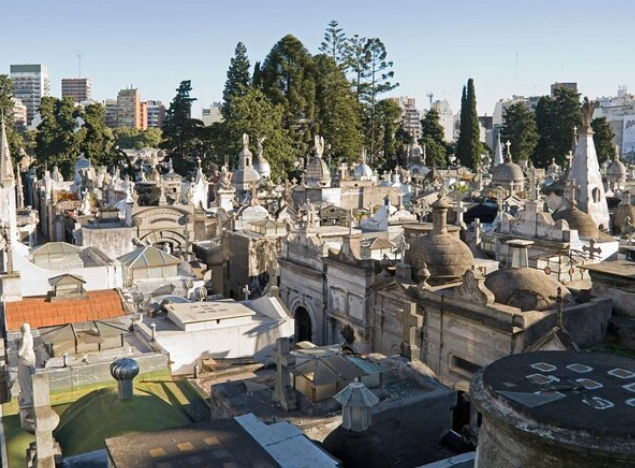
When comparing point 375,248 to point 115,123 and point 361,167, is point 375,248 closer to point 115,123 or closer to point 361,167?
point 361,167

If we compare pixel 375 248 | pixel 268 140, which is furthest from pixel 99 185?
pixel 375 248

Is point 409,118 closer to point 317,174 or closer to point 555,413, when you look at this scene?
point 317,174

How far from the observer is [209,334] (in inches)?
736

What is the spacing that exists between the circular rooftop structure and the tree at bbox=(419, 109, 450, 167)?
271ft

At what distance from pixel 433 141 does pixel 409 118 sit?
32848 millimetres

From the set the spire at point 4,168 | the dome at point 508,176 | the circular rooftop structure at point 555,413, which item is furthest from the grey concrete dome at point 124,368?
the dome at point 508,176

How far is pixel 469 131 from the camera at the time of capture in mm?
85500

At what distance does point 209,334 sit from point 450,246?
25.5ft

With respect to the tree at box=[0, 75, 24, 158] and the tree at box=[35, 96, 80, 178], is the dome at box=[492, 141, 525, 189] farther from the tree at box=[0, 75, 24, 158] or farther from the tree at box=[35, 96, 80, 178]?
the tree at box=[0, 75, 24, 158]

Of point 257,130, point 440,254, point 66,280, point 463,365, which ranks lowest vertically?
point 463,365

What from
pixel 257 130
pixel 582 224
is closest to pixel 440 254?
pixel 582 224

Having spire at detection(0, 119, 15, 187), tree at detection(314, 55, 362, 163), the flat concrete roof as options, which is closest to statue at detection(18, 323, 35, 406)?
the flat concrete roof

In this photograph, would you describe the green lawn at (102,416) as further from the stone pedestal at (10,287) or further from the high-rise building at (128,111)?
the high-rise building at (128,111)

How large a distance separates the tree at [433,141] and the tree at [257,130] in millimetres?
29279
